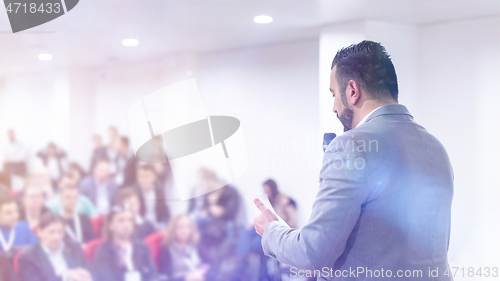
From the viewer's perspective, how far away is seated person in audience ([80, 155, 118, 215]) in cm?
364

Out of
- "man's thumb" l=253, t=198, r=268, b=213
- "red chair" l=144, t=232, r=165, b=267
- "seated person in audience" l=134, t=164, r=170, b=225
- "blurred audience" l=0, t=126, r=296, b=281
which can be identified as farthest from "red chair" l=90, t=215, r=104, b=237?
"man's thumb" l=253, t=198, r=268, b=213

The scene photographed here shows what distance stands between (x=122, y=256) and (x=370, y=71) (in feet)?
8.83

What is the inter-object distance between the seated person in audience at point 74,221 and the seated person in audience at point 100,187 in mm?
111

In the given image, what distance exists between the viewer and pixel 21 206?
11.4 feet

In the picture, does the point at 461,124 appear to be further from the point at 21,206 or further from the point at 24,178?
the point at 24,178

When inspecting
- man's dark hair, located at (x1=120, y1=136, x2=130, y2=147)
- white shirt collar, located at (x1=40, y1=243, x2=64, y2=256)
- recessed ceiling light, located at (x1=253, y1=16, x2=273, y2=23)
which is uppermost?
recessed ceiling light, located at (x1=253, y1=16, x2=273, y2=23)

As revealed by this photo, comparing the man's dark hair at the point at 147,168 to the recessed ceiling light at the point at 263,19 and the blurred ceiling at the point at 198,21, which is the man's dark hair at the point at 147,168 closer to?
the blurred ceiling at the point at 198,21

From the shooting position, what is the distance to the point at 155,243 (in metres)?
3.11

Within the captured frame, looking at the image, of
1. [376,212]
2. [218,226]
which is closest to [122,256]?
[218,226]

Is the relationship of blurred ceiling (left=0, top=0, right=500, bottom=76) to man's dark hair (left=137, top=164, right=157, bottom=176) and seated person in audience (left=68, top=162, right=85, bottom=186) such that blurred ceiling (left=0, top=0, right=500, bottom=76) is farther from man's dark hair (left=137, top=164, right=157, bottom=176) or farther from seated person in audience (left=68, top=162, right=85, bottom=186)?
seated person in audience (left=68, top=162, right=85, bottom=186)

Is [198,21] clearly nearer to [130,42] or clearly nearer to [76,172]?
[130,42]

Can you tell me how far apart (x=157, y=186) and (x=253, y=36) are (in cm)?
198

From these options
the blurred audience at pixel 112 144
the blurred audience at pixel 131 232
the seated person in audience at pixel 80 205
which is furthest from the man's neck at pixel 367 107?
the blurred audience at pixel 112 144

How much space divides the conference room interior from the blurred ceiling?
2 centimetres
